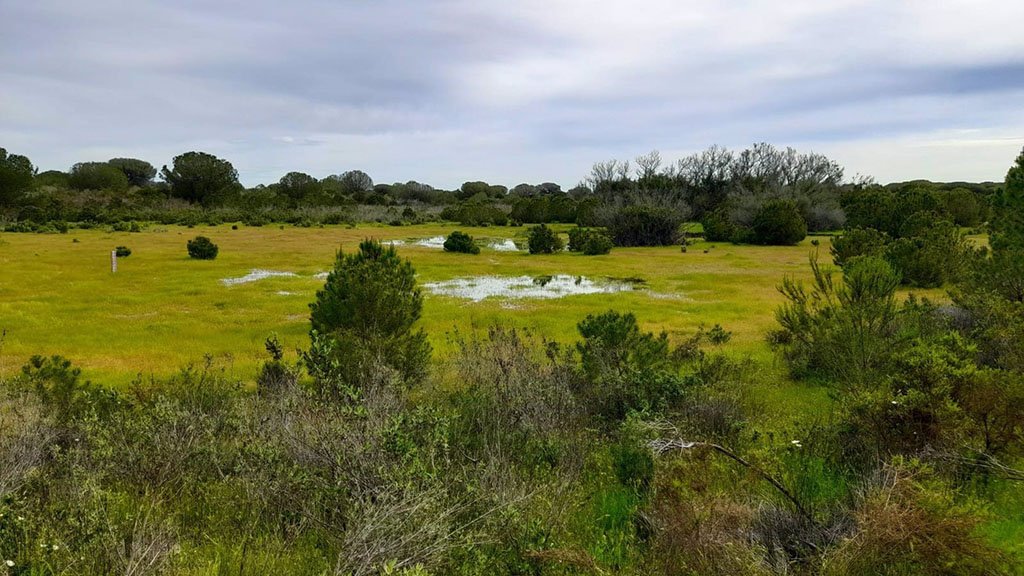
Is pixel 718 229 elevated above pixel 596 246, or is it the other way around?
pixel 718 229

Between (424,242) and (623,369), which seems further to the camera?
(424,242)

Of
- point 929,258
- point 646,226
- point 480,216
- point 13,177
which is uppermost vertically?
point 13,177

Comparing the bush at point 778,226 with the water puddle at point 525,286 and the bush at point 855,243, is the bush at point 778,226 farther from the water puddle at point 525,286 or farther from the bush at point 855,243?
the water puddle at point 525,286

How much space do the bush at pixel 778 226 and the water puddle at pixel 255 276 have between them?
2630 cm

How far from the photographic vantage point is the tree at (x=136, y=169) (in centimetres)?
10619

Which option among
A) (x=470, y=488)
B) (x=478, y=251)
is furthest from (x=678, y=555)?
(x=478, y=251)

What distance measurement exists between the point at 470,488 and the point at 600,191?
2677 inches

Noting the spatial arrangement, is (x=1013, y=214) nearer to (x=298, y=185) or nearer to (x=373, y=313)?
(x=373, y=313)

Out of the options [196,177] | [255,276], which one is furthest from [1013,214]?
[196,177]

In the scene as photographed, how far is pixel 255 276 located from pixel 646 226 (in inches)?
912

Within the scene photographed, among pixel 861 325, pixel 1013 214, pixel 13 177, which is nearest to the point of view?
pixel 861 325

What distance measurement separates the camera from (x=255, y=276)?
22.5 metres

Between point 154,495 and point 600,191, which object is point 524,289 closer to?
point 154,495

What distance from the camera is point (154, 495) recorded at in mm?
4398
